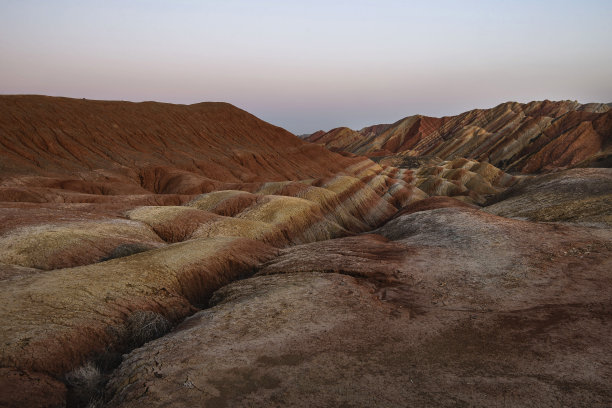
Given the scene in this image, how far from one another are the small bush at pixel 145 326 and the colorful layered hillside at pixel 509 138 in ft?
221

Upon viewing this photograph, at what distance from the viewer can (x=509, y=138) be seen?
117 metres

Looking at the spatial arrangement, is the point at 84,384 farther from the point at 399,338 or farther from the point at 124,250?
the point at 124,250

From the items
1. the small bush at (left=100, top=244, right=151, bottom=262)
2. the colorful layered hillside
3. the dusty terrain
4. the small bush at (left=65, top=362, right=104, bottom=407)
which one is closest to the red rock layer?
the dusty terrain

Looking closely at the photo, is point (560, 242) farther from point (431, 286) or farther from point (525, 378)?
point (525, 378)

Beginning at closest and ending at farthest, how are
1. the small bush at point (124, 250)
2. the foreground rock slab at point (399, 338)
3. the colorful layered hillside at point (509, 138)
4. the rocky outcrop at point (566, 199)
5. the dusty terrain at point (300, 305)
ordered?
the foreground rock slab at point (399, 338)
the dusty terrain at point (300, 305)
the small bush at point (124, 250)
the rocky outcrop at point (566, 199)
the colorful layered hillside at point (509, 138)

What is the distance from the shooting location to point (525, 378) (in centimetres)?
719

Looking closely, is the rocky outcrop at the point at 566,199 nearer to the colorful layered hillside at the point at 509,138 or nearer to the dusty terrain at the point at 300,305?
the dusty terrain at the point at 300,305

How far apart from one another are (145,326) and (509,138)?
131 m

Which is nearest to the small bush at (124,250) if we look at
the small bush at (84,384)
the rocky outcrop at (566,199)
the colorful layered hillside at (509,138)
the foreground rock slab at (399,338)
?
the foreground rock slab at (399,338)

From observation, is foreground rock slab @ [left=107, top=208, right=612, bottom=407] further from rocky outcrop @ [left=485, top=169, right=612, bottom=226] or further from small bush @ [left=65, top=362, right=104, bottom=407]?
rocky outcrop @ [left=485, top=169, right=612, bottom=226]

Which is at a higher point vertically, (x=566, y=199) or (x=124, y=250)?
(x=566, y=199)

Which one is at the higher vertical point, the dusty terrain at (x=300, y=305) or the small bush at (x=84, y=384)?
the dusty terrain at (x=300, y=305)

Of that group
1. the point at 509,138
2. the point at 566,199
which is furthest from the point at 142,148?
the point at 509,138

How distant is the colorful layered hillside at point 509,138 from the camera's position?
92.9 meters
